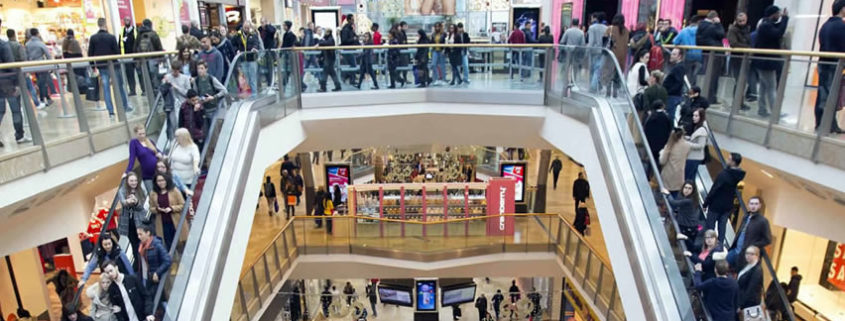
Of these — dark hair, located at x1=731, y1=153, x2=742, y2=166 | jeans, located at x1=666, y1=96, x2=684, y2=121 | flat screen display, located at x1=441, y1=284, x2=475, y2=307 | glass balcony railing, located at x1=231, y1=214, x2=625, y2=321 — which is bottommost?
flat screen display, located at x1=441, y1=284, x2=475, y2=307

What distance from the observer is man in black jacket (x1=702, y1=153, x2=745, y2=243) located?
4859 millimetres

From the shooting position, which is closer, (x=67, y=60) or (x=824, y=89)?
(x=824, y=89)

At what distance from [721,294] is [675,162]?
68.3 inches

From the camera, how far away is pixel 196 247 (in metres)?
4.57

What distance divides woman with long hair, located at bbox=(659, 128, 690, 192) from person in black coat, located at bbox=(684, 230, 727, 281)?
82cm

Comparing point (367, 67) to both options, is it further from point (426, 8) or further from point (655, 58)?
point (655, 58)

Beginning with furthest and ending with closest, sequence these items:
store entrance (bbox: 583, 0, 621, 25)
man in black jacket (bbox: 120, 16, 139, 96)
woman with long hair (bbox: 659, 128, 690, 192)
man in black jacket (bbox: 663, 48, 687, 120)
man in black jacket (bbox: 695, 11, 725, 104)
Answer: store entrance (bbox: 583, 0, 621, 25), man in black jacket (bbox: 695, 11, 725, 104), man in black jacket (bbox: 120, 16, 139, 96), man in black jacket (bbox: 663, 48, 687, 120), woman with long hair (bbox: 659, 128, 690, 192)

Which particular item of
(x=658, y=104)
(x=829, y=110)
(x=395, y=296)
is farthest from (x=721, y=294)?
(x=395, y=296)

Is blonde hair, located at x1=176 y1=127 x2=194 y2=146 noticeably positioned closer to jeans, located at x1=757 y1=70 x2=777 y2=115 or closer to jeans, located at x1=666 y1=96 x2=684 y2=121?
jeans, located at x1=666 y1=96 x2=684 y2=121

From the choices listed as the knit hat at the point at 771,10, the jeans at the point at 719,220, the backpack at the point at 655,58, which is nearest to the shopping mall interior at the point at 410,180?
the jeans at the point at 719,220

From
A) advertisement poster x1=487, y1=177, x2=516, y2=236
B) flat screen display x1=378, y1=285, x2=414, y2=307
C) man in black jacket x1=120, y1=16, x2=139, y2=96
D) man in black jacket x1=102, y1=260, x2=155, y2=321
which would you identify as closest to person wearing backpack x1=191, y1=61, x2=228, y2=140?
man in black jacket x1=120, y1=16, x2=139, y2=96

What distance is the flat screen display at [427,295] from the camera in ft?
44.7

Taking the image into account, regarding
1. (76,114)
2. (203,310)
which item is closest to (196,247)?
(203,310)

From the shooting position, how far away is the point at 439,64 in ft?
30.3
